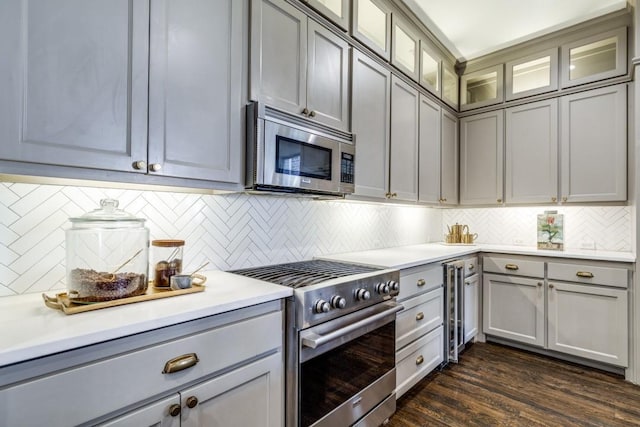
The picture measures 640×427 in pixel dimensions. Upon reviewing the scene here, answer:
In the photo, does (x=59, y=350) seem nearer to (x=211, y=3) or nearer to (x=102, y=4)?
(x=102, y=4)

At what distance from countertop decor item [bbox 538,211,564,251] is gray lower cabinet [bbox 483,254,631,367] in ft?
1.22

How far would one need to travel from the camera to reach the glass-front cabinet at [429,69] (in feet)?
9.70

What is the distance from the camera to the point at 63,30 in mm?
1038

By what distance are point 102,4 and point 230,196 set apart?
100cm

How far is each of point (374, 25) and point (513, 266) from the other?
2474 millimetres

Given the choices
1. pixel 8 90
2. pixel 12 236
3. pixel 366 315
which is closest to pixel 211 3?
pixel 8 90

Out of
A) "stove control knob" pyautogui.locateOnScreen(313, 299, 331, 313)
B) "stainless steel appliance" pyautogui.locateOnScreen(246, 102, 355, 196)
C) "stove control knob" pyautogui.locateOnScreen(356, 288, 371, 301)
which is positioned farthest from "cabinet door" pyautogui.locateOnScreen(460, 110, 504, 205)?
"stove control knob" pyautogui.locateOnScreen(313, 299, 331, 313)

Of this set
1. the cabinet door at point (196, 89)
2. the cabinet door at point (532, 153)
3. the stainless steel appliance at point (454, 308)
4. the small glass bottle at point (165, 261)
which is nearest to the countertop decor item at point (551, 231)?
the cabinet door at point (532, 153)

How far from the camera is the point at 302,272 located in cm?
178

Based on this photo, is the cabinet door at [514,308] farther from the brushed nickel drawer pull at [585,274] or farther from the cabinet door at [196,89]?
the cabinet door at [196,89]

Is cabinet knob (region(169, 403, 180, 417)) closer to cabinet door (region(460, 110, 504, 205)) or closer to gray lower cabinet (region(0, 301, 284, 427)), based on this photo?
gray lower cabinet (region(0, 301, 284, 427))

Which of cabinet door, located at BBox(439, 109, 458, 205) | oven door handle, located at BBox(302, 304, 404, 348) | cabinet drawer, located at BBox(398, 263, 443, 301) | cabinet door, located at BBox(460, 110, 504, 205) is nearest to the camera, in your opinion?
oven door handle, located at BBox(302, 304, 404, 348)

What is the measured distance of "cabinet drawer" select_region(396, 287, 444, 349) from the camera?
81.6 inches

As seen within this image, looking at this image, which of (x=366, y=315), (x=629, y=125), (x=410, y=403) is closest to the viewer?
(x=366, y=315)
